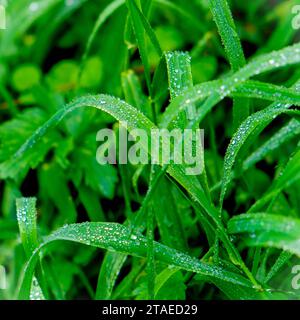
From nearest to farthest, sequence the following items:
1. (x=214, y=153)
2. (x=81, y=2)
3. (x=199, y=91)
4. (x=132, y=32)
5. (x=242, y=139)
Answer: (x=199, y=91) → (x=242, y=139) → (x=132, y=32) → (x=214, y=153) → (x=81, y=2)

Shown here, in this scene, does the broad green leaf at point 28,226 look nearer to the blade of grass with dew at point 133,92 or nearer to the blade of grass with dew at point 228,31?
the blade of grass with dew at point 133,92

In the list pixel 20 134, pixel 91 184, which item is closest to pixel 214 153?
pixel 91 184

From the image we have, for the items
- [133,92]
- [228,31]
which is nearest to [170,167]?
[228,31]

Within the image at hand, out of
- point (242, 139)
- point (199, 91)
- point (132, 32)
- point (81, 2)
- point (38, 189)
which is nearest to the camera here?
point (199, 91)

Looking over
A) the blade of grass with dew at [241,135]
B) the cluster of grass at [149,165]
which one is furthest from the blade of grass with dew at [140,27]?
the blade of grass with dew at [241,135]

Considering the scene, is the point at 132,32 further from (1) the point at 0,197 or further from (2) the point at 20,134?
(1) the point at 0,197

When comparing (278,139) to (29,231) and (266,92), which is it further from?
(29,231)
